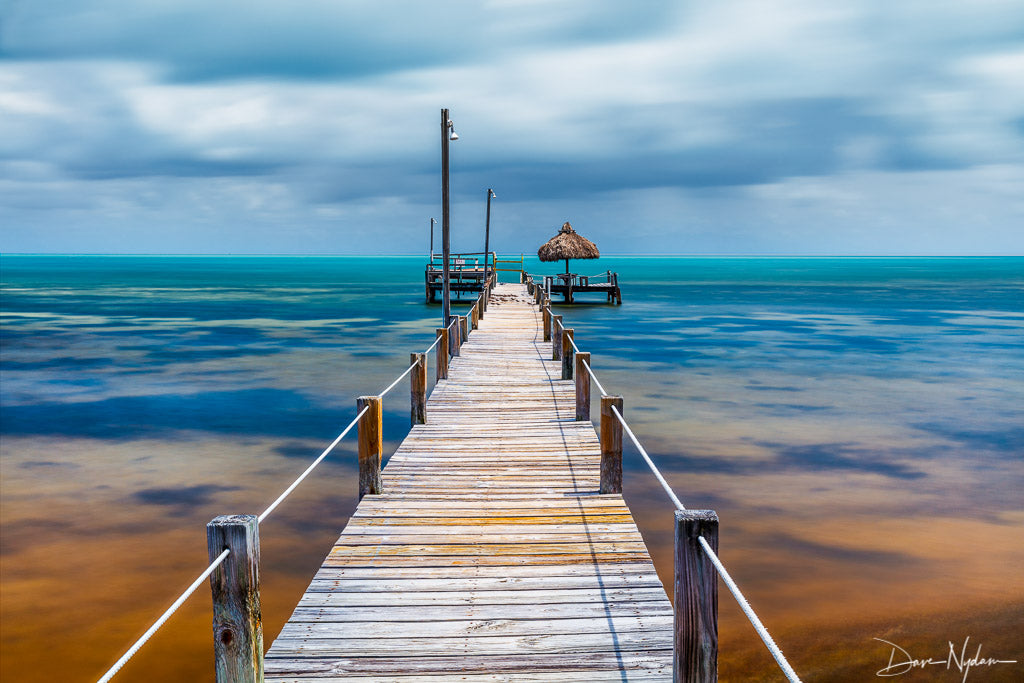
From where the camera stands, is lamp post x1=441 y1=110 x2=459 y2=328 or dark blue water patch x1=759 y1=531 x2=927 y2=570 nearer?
dark blue water patch x1=759 y1=531 x2=927 y2=570

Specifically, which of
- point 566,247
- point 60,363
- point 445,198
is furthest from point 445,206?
point 566,247

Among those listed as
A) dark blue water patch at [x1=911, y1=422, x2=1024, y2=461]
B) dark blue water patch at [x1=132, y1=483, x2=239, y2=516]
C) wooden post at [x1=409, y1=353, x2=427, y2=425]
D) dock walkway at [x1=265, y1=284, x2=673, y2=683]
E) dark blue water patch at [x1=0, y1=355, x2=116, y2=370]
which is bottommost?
dark blue water patch at [x1=132, y1=483, x2=239, y2=516]

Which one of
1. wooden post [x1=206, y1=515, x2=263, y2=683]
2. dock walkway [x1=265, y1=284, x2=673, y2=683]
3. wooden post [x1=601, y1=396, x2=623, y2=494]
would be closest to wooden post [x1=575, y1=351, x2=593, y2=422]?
dock walkway [x1=265, y1=284, x2=673, y2=683]

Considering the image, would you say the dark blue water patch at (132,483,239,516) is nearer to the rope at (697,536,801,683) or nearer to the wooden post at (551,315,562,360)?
the wooden post at (551,315,562,360)

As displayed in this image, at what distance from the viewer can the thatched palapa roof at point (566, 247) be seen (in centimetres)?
5094

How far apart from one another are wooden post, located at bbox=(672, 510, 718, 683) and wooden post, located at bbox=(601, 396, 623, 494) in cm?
383

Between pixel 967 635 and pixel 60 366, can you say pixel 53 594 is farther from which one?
pixel 60 366

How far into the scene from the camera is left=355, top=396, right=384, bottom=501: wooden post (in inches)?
306

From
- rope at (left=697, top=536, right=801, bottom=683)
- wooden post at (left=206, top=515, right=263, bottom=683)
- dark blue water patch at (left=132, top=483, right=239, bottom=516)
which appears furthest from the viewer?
dark blue water patch at (left=132, top=483, right=239, bottom=516)

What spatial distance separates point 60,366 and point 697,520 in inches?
1176

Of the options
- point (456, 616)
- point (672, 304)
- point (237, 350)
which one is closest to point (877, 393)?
point (456, 616)

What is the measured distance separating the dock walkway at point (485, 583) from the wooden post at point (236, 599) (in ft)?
1.90

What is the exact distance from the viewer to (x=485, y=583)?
18.7ft

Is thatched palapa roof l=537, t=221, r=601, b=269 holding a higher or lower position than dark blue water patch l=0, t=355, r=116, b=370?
higher
